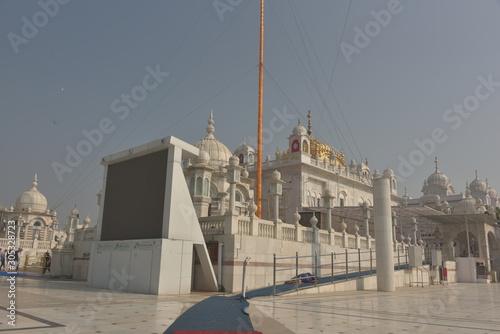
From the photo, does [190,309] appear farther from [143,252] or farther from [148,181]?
[148,181]

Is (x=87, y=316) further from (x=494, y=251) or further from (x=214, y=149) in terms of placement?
(x=494, y=251)

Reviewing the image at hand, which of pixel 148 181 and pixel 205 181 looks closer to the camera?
pixel 148 181

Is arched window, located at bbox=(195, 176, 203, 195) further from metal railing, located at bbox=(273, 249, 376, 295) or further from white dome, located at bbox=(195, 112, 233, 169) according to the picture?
white dome, located at bbox=(195, 112, 233, 169)

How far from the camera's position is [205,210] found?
23.1 metres

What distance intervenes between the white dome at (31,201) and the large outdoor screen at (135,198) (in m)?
48.6

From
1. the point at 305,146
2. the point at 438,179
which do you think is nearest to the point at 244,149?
the point at 305,146

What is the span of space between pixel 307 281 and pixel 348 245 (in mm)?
8161

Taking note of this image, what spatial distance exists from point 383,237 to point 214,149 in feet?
59.5

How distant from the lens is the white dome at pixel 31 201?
6081cm

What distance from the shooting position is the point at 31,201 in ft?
200

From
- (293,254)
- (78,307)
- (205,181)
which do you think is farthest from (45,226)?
(78,307)

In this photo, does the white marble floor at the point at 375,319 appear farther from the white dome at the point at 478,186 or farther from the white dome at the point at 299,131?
the white dome at the point at 478,186

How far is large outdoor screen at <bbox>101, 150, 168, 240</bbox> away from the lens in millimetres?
16844

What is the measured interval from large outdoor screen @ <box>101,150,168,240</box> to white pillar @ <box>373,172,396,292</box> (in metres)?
11.8
